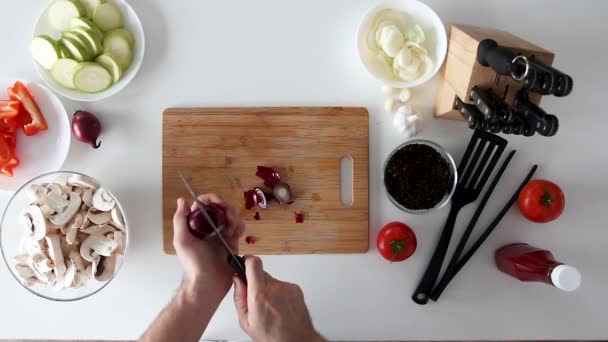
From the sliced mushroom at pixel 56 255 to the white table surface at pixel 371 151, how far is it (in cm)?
14

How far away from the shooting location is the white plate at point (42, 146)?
125 centimetres

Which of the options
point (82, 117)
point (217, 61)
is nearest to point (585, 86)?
point (217, 61)

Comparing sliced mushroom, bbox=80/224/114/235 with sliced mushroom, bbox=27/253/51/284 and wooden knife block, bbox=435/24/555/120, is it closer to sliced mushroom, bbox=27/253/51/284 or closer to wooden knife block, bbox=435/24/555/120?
sliced mushroom, bbox=27/253/51/284

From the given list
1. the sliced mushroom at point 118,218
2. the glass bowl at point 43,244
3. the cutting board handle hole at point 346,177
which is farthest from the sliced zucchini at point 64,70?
the cutting board handle hole at point 346,177

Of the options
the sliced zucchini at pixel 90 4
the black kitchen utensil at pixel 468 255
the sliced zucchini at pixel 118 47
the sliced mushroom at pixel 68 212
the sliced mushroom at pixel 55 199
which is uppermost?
the sliced zucchini at pixel 90 4

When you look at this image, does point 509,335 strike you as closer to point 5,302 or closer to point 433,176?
point 433,176

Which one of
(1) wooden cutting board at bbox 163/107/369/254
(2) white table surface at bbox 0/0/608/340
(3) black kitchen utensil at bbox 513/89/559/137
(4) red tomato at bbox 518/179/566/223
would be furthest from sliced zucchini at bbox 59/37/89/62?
(4) red tomato at bbox 518/179/566/223

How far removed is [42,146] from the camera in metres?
1.26

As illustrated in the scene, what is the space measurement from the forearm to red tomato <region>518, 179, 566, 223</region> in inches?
31.8

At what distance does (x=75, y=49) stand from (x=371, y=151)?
2.57 feet

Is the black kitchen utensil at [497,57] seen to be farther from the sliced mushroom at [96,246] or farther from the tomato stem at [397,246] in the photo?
the sliced mushroom at [96,246]

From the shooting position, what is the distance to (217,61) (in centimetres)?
129

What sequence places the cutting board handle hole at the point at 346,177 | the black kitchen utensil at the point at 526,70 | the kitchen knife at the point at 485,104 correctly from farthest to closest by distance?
the cutting board handle hole at the point at 346,177 → the kitchen knife at the point at 485,104 → the black kitchen utensil at the point at 526,70

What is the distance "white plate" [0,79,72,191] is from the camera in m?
1.25
